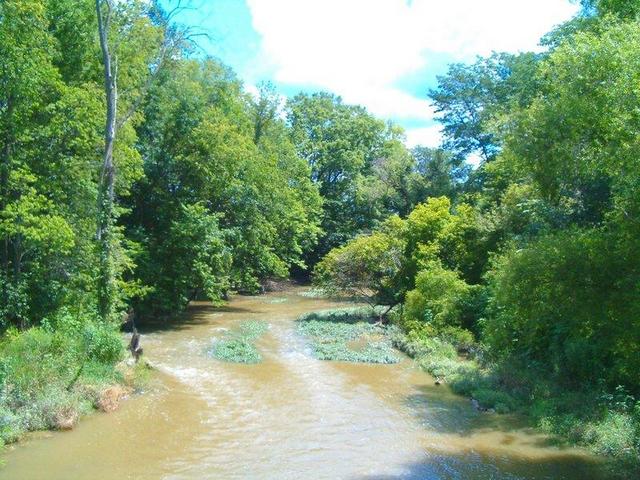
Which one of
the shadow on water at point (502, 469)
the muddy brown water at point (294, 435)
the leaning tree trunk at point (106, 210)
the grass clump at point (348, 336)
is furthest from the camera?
the grass clump at point (348, 336)

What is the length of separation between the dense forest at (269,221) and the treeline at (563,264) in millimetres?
54

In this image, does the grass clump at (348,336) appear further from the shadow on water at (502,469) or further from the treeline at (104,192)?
the shadow on water at (502,469)

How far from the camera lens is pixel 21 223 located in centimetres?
1655

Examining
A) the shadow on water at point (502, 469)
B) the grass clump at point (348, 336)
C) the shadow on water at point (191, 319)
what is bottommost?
the shadow on water at point (502, 469)

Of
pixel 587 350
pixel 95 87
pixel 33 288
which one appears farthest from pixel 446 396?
pixel 95 87

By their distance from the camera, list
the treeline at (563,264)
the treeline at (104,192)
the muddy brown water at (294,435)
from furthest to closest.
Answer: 1. the treeline at (104,192)
2. the muddy brown water at (294,435)
3. the treeline at (563,264)

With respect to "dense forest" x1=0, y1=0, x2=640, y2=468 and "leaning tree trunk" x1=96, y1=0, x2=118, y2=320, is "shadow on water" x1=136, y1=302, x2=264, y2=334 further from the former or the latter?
"leaning tree trunk" x1=96, y1=0, x2=118, y2=320

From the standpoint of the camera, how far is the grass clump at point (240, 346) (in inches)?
851

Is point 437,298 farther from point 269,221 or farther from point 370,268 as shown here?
point 269,221

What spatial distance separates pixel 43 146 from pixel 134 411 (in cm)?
921

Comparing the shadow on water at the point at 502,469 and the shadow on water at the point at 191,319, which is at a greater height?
the shadow on water at the point at 191,319

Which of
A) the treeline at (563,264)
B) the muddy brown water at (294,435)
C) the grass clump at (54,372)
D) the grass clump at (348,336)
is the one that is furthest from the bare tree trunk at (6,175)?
the treeline at (563,264)

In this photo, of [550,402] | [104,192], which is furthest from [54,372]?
[550,402]

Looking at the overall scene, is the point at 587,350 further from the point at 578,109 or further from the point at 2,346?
the point at 2,346
